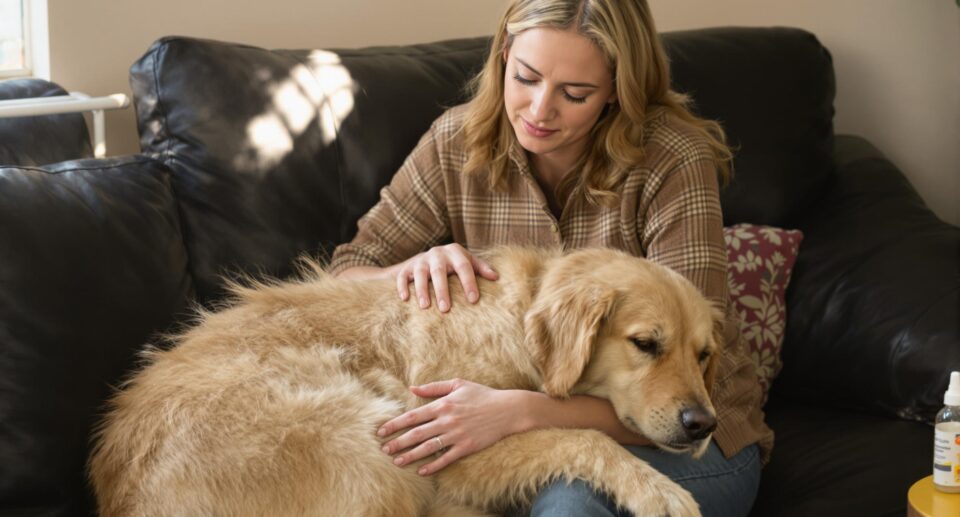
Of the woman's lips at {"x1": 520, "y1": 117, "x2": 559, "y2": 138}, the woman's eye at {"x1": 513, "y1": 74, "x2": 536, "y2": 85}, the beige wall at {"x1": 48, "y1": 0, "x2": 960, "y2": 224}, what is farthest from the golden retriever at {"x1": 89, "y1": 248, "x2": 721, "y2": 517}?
the beige wall at {"x1": 48, "y1": 0, "x2": 960, "y2": 224}

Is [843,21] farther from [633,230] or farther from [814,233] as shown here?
[633,230]

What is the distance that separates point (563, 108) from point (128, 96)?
1366 mm

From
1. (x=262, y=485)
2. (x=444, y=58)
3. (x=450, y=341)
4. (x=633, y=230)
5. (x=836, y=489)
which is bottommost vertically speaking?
(x=836, y=489)

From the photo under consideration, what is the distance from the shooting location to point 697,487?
2.40 metres

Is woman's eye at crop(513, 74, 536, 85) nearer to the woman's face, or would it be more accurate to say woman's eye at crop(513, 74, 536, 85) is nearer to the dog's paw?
the woman's face

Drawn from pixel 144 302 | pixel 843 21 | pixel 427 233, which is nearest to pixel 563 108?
pixel 427 233

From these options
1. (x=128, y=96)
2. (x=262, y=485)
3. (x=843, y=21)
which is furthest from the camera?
(x=843, y=21)

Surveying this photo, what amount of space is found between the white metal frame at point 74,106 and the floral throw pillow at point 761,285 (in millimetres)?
1710

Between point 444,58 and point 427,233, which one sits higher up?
point 444,58

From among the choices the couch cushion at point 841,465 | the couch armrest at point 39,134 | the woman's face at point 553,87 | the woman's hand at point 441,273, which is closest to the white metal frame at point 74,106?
the couch armrest at point 39,134

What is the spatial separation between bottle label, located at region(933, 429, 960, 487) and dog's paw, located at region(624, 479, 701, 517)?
2.04 ft

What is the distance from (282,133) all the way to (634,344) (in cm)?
113

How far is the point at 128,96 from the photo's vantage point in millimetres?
3221

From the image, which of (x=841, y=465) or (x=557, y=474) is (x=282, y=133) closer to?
(x=557, y=474)
